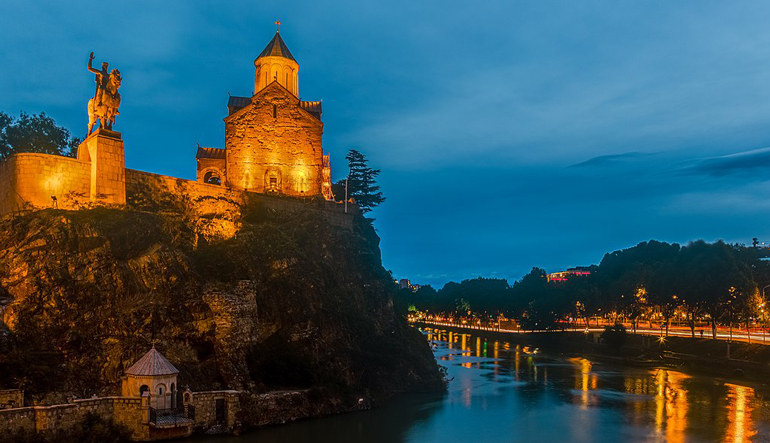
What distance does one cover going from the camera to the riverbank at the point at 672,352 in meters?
53.6

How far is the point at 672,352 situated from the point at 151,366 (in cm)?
5627

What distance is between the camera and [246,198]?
46219 millimetres

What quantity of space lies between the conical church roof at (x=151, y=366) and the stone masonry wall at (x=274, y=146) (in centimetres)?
2680

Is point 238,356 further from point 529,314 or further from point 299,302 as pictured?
point 529,314

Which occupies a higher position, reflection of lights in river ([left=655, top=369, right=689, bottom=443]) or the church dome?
the church dome

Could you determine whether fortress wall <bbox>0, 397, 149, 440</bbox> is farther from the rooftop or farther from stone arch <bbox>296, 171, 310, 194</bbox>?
the rooftop

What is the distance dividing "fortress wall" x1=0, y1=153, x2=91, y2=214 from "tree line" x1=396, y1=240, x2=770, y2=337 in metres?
31.1

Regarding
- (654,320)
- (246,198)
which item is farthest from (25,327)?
(654,320)

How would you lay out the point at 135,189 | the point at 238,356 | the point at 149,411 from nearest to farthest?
the point at 149,411
the point at 238,356
the point at 135,189

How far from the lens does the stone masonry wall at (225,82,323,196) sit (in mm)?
54062

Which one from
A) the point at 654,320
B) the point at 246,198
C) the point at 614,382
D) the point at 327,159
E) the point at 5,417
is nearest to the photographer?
the point at 5,417

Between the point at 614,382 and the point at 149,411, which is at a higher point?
the point at 149,411

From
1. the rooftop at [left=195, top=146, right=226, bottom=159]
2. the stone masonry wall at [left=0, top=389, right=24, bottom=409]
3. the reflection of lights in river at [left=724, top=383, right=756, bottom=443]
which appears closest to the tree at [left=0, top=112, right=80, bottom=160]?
the rooftop at [left=195, top=146, right=226, bottom=159]

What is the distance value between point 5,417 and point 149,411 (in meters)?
5.62
